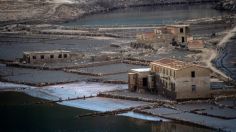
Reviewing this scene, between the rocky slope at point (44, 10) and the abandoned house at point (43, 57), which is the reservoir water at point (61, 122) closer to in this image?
the abandoned house at point (43, 57)

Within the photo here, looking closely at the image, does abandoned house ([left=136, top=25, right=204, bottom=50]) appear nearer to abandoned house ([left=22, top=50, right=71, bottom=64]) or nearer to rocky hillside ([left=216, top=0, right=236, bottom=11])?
abandoned house ([left=22, top=50, right=71, bottom=64])

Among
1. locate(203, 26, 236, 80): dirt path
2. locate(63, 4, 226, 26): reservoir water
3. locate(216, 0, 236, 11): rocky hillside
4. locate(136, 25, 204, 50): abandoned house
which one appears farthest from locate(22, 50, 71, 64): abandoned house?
locate(216, 0, 236, 11): rocky hillside

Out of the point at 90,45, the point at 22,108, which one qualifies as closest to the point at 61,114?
the point at 22,108

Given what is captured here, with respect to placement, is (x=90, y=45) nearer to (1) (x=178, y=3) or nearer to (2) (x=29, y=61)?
(2) (x=29, y=61)

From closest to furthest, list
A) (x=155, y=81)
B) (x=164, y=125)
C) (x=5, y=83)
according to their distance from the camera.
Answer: (x=164, y=125) < (x=155, y=81) < (x=5, y=83)

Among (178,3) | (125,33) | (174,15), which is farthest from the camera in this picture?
(178,3)

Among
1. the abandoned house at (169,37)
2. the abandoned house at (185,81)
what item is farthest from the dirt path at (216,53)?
the abandoned house at (185,81)
